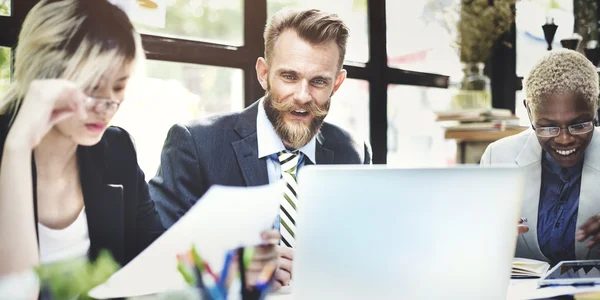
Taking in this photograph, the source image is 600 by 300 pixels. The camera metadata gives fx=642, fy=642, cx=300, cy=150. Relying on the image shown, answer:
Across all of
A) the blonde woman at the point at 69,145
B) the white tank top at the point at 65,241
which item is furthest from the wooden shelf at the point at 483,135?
the white tank top at the point at 65,241

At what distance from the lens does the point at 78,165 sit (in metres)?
1.86

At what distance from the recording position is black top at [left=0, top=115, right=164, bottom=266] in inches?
74.2

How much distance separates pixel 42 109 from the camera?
5.84 ft

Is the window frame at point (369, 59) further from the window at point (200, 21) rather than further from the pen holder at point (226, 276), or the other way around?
the pen holder at point (226, 276)

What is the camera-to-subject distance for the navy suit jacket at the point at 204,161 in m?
2.03

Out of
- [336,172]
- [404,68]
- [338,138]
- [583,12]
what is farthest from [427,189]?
[583,12]

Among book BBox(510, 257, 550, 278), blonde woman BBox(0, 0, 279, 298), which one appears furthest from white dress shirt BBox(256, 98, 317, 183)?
book BBox(510, 257, 550, 278)

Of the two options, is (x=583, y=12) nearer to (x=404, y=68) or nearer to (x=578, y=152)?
(x=578, y=152)

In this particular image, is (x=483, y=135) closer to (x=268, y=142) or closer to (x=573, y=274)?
(x=573, y=274)

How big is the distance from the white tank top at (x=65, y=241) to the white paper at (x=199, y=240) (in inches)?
5.2

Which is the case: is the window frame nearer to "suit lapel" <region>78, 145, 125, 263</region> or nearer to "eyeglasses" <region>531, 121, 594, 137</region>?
"eyeglasses" <region>531, 121, 594, 137</region>

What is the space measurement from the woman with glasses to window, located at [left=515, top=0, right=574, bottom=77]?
9cm

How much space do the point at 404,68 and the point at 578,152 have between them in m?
0.77

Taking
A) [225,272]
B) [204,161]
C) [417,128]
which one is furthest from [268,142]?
[417,128]
